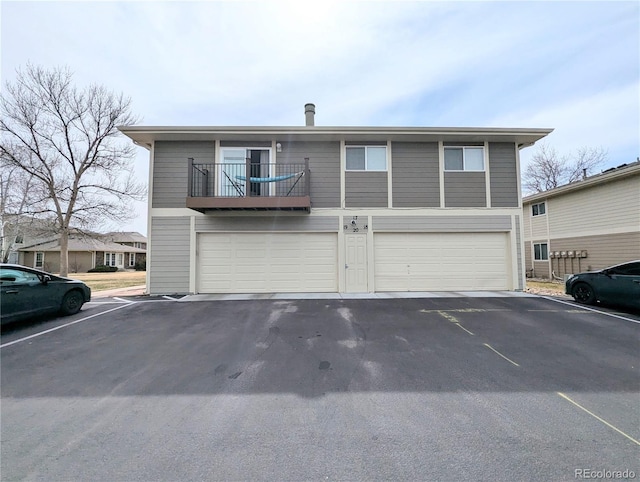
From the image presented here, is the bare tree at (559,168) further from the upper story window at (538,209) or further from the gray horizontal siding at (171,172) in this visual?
the gray horizontal siding at (171,172)

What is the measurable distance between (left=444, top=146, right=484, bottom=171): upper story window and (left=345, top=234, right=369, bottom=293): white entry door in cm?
420

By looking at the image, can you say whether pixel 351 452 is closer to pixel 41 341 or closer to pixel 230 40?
pixel 41 341

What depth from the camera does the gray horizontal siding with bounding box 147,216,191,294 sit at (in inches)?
380

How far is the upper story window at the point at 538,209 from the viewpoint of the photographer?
630 inches

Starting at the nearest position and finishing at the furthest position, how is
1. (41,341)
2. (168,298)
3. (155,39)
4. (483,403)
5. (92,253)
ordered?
(483,403) < (41,341) < (155,39) < (168,298) < (92,253)

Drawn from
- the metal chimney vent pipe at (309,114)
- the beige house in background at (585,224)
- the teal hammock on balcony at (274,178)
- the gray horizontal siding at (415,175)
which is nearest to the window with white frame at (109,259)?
the teal hammock on balcony at (274,178)

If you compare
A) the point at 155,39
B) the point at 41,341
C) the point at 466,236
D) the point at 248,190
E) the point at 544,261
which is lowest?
the point at 41,341

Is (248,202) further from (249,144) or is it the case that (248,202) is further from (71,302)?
(71,302)

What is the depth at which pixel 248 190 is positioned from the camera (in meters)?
9.22

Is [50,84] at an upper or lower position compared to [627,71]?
upper

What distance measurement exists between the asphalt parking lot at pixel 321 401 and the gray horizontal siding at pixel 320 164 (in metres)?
5.39

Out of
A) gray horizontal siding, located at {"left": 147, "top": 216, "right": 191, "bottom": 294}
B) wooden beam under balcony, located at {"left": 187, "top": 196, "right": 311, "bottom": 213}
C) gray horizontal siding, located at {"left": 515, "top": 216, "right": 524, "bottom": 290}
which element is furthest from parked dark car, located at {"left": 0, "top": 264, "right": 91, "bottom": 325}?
gray horizontal siding, located at {"left": 515, "top": 216, "right": 524, "bottom": 290}

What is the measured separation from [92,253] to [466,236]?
115 ft

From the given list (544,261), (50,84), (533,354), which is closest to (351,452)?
(533,354)
